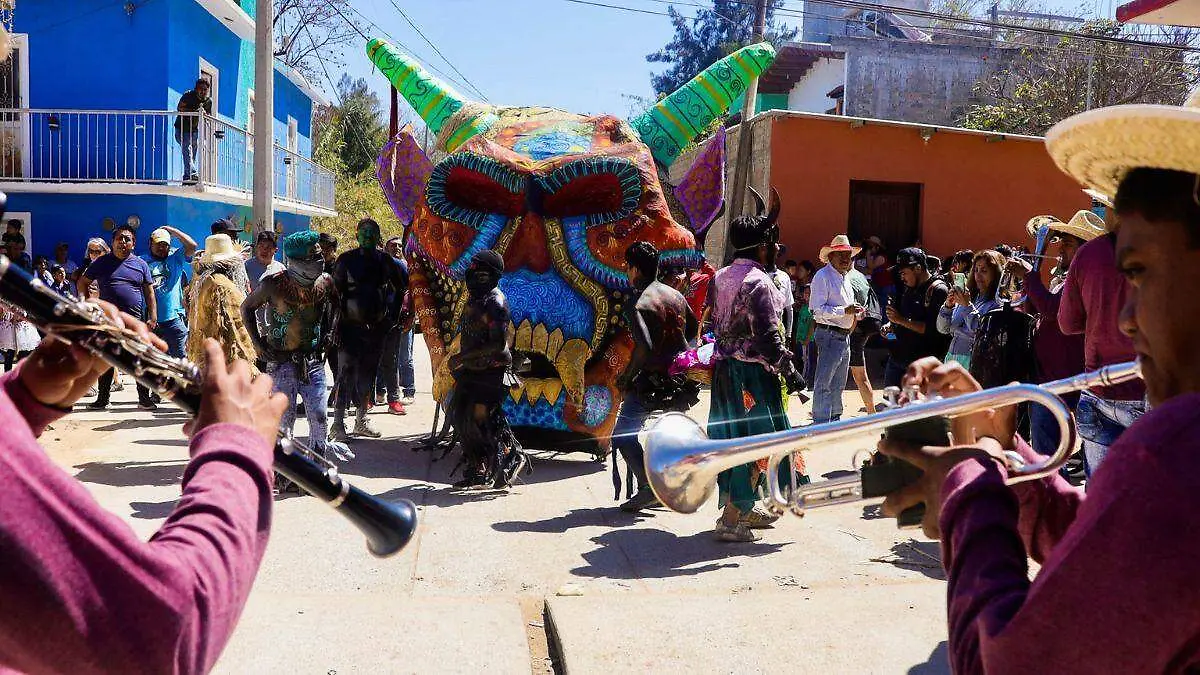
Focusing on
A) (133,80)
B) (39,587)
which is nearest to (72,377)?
(39,587)

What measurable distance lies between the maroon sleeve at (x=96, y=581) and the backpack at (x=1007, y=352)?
5931 millimetres

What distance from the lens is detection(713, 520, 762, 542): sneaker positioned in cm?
563

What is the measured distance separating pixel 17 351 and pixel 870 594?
9275 mm

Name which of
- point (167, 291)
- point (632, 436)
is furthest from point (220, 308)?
point (167, 291)

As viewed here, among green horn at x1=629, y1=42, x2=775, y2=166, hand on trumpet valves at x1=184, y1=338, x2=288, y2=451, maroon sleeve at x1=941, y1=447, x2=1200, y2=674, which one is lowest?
maroon sleeve at x1=941, y1=447, x2=1200, y2=674

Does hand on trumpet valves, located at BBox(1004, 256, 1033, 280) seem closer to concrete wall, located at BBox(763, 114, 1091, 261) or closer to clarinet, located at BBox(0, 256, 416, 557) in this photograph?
clarinet, located at BBox(0, 256, 416, 557)

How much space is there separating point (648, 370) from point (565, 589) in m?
1.74

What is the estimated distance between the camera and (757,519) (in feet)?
18.8

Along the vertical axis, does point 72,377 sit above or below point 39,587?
above

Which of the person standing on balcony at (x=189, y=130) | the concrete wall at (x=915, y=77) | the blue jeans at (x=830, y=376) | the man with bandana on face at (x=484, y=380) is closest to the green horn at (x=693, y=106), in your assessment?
the blue jeans at (x=830, y=376)

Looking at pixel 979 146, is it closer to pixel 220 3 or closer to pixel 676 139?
pixel 676 139

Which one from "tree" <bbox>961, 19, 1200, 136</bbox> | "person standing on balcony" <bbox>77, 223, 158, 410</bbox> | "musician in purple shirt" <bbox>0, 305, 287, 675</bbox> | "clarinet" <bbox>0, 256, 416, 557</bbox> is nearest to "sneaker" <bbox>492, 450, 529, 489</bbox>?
"person standing on balcony" <bbox>77, 223, 158, 410</bbox>

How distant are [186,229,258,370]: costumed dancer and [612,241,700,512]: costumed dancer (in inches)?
92.9

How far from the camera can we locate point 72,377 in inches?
74.4
